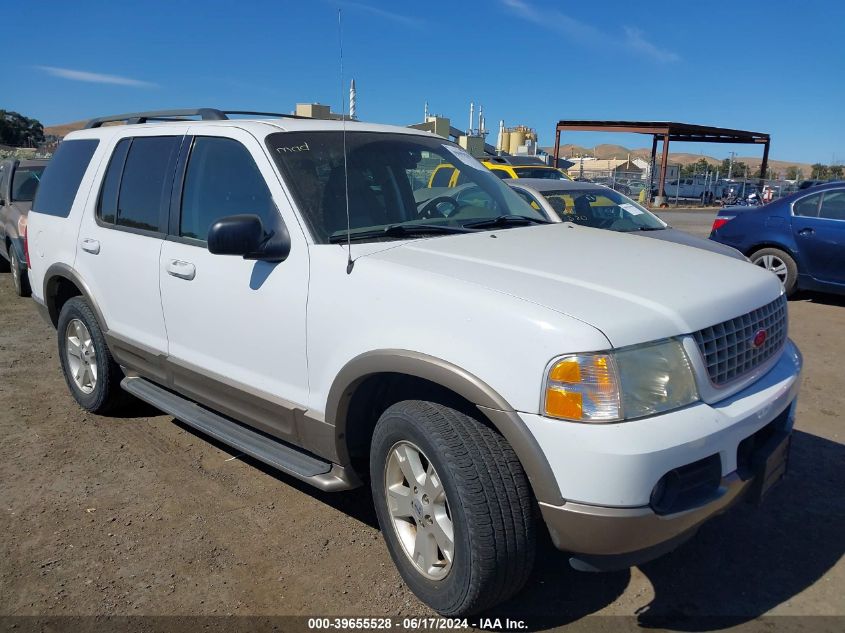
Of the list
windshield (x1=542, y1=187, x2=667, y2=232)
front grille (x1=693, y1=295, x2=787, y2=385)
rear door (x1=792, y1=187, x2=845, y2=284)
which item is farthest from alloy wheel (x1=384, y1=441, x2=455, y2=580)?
rear door (x1=792, y1=187, x2=845, y2=284)

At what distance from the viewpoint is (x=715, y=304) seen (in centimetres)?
266

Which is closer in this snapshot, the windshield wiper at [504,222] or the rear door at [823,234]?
the windshield wiper at [504,222]

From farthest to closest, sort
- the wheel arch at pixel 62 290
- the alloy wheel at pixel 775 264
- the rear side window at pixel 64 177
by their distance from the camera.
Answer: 1. the alloy wheel at pixel 775 264
2. the rear side window at pixel 64 177
3. the wheel arch at pixel 62 290

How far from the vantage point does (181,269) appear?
3.75 metres

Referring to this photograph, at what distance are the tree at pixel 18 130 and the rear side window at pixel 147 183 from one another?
6321 centimetres

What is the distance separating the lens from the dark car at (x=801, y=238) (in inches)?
335

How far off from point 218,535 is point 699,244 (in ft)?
20.0

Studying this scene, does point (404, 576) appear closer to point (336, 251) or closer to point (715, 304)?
point (336, 251)

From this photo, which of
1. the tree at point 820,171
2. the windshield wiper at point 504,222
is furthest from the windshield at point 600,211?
the tree at point 820,171

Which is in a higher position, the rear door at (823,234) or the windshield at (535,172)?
the windshield at (535,172)

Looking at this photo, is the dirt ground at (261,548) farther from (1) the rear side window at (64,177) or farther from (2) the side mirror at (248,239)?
(1) the rear side window at (64,177)

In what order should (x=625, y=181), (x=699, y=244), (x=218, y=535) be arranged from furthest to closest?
1. (x=625, y=181)
2. (x=699, y=244)
3. (x=218, y=535)

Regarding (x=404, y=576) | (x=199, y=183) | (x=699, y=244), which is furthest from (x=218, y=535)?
(x=699, y=244)

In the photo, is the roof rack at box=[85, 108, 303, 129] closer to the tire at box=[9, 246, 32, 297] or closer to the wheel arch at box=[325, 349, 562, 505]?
the wheel arch at box=[325, 349, 562, 505]
